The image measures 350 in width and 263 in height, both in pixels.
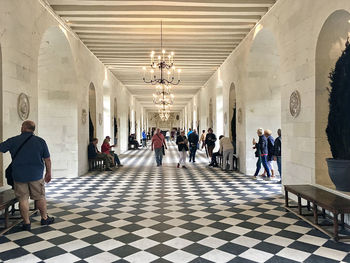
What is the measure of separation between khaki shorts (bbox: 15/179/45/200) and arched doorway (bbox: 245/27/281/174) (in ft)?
20.1

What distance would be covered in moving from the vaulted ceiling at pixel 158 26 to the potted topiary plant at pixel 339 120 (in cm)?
273

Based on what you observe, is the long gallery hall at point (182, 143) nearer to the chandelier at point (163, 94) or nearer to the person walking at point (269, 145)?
the person walking at point (269, 145)

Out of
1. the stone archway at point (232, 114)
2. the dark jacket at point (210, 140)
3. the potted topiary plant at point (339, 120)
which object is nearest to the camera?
the potted topiary plant at point (339, 120)

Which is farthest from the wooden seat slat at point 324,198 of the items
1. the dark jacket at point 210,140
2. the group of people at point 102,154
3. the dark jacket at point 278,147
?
the dark jacket at point 210,140

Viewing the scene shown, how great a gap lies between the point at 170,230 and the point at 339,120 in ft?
9.47

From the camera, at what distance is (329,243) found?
361cm

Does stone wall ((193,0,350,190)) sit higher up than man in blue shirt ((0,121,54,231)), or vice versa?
stone wall ((193,0,350,190))

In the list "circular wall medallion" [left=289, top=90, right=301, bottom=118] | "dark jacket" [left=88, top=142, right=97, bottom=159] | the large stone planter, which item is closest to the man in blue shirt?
the large stone planter

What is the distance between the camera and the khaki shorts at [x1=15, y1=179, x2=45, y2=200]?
415 cm

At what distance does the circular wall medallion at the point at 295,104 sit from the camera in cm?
556

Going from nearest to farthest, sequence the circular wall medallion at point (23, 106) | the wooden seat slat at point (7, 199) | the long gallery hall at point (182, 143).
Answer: the long gallery hall at point (182, 143) → the wooden seat slat at point (7, 199) → the circular wall medallion at point (23, 106)

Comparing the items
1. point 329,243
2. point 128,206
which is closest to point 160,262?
point 329,243

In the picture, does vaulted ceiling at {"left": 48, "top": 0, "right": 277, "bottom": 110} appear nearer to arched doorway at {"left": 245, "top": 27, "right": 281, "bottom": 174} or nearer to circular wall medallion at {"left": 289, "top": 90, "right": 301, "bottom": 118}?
arched doorway at {"left": 245, "top": 27, "right": 281, "bottom": 174}

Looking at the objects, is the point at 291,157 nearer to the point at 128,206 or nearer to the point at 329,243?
the point at 329,243
